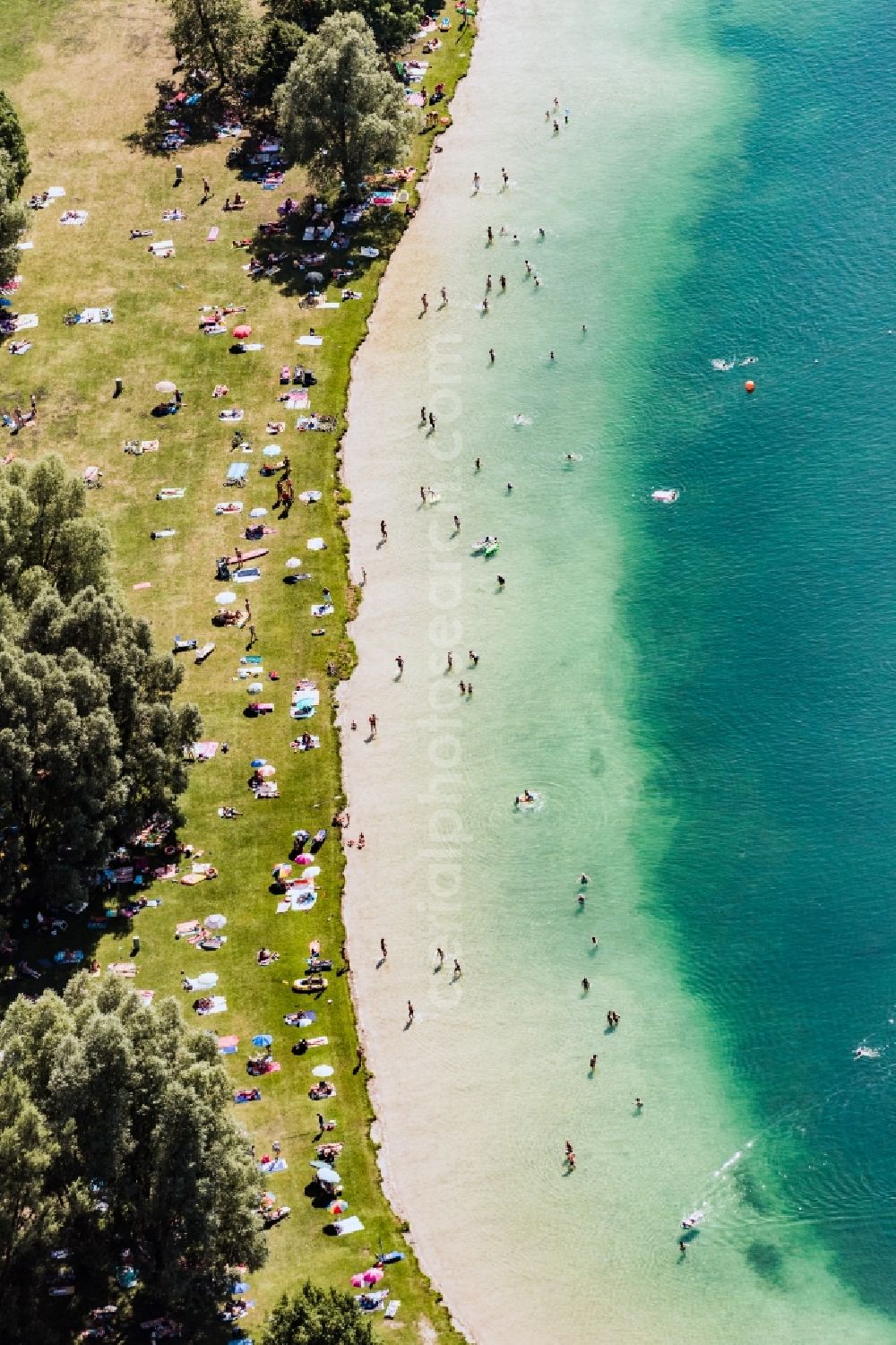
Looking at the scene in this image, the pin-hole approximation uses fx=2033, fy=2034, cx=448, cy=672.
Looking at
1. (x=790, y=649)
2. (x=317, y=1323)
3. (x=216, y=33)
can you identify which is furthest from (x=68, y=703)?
(x=216, y=33)

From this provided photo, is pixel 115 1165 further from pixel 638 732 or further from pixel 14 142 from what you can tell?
pixel 14 142

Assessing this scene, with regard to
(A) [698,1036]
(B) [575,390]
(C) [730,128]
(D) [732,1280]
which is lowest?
(D) [732,1280]

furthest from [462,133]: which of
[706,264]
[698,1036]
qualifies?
[698,1036]

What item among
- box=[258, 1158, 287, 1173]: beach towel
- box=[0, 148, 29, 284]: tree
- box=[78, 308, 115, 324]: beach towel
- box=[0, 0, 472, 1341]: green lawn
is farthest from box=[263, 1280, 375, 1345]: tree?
box=[0, 148, 29, 284]: tree

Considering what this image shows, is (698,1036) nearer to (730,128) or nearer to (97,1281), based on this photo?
(97,1281)

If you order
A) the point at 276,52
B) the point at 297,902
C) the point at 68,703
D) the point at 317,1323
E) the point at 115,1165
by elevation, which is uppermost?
the point at 276,52
